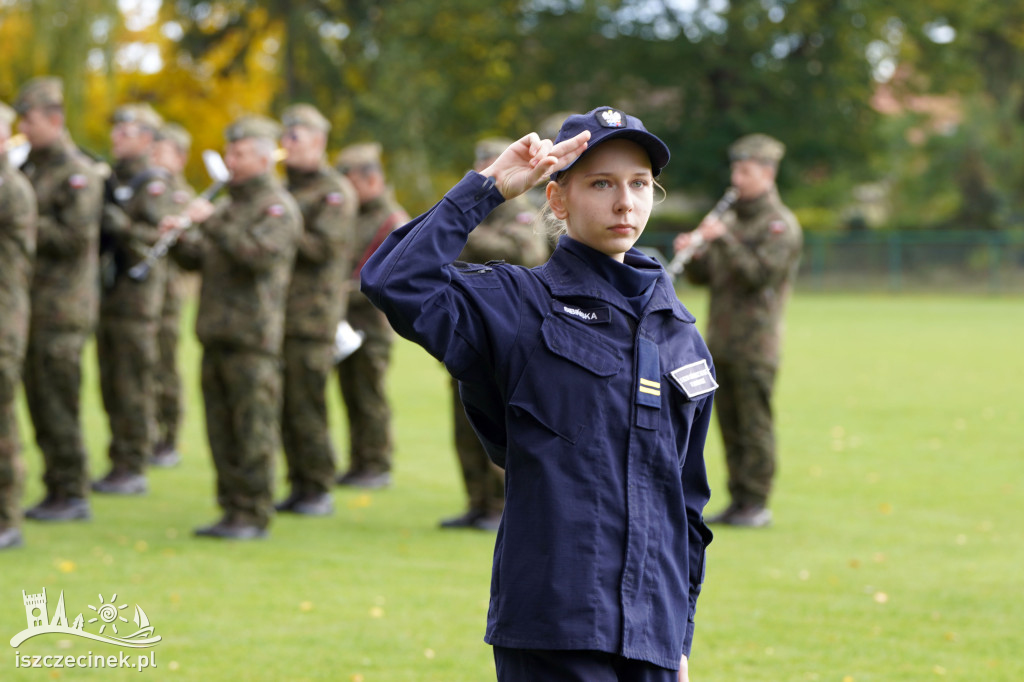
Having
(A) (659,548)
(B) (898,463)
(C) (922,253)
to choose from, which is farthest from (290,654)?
(C) (922,253)

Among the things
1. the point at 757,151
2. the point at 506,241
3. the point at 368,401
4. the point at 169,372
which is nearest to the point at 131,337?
the point at 169,372

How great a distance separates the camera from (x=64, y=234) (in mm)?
8891

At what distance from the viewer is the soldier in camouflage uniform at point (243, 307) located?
8.46 metres

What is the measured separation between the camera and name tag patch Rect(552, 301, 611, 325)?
130 inches

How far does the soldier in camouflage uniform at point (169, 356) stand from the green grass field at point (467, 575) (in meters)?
0.30

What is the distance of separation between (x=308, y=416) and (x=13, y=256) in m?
2.74

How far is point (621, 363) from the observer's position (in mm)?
3256

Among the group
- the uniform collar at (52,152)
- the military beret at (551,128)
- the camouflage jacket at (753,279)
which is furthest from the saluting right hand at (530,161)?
the uniform collar at (52,152)

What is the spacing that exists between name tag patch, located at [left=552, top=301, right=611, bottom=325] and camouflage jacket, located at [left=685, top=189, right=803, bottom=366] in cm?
612

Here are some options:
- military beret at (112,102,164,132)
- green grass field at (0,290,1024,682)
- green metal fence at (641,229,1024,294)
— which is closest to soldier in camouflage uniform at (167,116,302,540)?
green grass field at (0,290,1024,682)

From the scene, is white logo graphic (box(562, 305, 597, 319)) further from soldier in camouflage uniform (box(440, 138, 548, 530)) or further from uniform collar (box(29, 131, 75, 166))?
uniform collar (box(29, 131, 75, 166))

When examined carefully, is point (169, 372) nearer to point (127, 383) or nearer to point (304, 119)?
point (127, 383)

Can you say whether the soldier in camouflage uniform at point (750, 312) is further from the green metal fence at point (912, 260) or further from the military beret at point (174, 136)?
the green metal fence at point (912, 260)

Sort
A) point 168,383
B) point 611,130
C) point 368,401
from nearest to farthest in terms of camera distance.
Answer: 1. point 611,130
2. point 368,401
3. point 168,383
